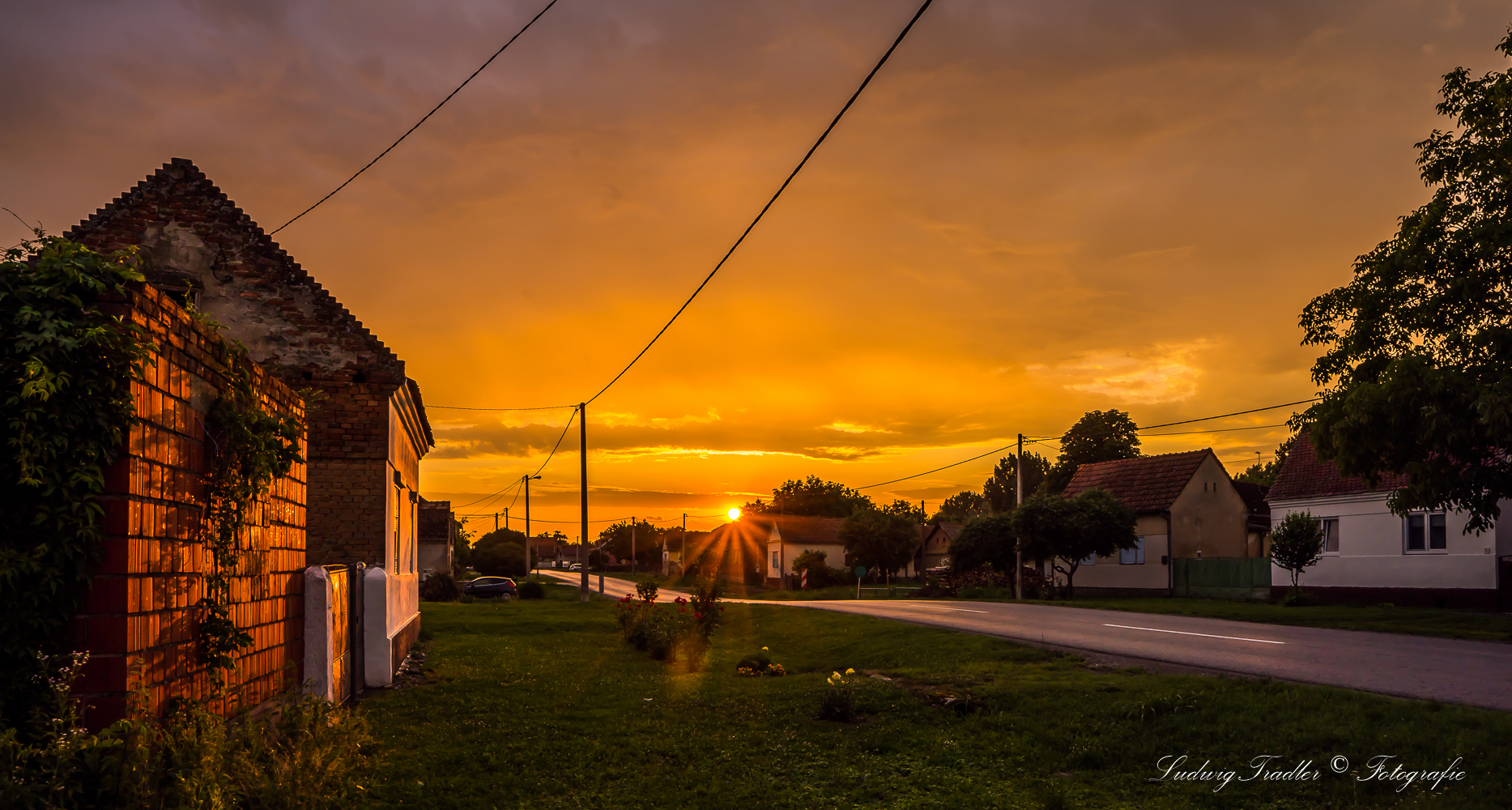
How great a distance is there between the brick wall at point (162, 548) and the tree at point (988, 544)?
33.8 m

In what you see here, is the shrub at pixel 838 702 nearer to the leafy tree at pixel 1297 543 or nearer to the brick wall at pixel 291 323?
the brick wall at pixel 291 323

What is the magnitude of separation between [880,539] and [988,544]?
2615 cm

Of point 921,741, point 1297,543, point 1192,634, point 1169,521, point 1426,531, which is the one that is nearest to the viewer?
point 921,741

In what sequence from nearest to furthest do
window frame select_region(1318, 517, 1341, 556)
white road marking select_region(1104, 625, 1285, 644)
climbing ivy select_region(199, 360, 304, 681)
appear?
1. climbing ivy select_region(199, 360, 304, 681)
2. white road marking select_region(1104, 625, 1285, 644)
3. window frame select_region(1318, 517, 1341, 556)

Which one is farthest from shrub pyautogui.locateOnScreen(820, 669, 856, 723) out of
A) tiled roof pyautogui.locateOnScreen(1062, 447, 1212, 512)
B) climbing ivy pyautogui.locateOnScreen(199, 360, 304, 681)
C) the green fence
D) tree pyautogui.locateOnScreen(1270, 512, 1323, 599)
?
tiled roof pyautogui.locateOnScreen(1062, 447, 1212, 512)

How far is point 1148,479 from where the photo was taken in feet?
142

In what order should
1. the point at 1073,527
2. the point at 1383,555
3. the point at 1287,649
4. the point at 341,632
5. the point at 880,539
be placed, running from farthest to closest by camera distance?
the point at 880,539 → the point at 1073,527 → the point at 1383,555 → the point at 1287,649 → the point at 341,632

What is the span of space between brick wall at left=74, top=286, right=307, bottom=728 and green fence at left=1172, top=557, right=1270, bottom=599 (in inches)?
1367

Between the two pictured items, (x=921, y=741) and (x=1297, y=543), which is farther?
(x=1297, y=543)

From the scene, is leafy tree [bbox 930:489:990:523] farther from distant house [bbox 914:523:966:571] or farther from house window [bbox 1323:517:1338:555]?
house window [bbox 1323:517:1338:555]

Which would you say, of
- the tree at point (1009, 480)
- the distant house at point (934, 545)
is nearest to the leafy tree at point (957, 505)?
the tree at point (1009, 480)

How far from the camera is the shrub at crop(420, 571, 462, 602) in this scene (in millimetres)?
43875

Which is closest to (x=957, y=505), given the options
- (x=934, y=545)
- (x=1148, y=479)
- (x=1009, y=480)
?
(x=1009, y=480)

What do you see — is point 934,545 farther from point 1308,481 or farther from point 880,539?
point 1308,481
